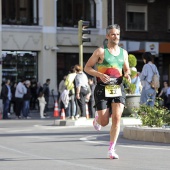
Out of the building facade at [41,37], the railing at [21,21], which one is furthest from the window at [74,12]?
the railing at [21,21]

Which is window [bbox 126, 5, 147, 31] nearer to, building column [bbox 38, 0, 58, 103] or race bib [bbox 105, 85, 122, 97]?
building column [bbox 38, 0, 58, 103]

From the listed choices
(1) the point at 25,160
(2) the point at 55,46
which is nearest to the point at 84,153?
(1) the point at 25,160

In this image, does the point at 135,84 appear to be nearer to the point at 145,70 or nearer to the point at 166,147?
the point at 145,70

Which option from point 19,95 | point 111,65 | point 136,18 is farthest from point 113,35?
point 136,18

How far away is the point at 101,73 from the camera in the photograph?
10406 millimetres

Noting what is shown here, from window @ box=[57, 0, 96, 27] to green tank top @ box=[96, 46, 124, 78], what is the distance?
102ft

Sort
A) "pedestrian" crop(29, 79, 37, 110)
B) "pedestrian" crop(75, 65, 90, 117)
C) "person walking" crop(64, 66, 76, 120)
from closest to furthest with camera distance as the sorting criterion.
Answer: "pedestrian" crop(75, 65, 90, 117) < "person walking" crop(64, 66, 76, 120) < "pedestrian" crop(29, 79, 37, 110)

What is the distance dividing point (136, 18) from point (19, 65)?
8191 mm

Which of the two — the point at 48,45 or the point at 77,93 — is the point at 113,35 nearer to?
the point at 77,93

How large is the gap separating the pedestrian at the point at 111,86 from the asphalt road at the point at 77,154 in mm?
549

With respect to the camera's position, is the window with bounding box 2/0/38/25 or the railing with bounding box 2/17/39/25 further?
the window with bounding box 2/0/38/25

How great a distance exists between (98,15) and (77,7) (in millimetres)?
1385

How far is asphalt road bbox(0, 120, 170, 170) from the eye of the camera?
32.0 feet

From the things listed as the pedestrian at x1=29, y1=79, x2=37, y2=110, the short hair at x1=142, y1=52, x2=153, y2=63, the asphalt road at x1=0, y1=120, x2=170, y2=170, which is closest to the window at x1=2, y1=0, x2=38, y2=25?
the pedestrian at x1=29, y1=79, x2=37, y2=110
